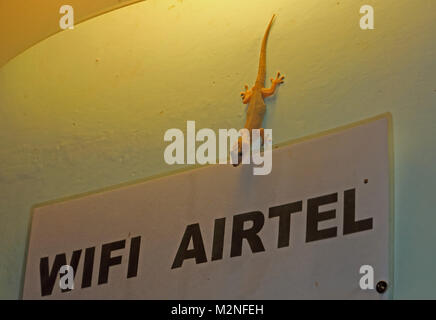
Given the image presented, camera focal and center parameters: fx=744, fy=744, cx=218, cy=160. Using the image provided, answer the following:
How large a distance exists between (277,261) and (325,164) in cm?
27

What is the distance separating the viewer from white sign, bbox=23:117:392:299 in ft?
5.68

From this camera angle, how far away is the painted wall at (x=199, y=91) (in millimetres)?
1774

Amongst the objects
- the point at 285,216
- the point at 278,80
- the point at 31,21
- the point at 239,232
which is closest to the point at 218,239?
the point at 239,232

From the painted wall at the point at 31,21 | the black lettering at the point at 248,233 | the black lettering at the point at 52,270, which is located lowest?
the black lettering at the point at 52,270

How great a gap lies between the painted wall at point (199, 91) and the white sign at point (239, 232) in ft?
0.19

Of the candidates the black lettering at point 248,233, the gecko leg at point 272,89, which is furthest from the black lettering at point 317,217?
the gecko leg at point 272,89

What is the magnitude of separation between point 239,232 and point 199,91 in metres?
0.49

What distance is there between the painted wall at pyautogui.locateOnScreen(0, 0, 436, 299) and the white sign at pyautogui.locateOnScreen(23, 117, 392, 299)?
58 millimetres

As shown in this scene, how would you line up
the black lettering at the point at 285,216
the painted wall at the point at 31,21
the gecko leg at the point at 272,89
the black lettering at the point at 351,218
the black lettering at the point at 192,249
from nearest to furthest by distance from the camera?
the black lettering at the point at 351,218, the black lettering at the point at 285,216, the black lettering at the point at 192,249, the gecko leg at the point at 272,89, the painted wall at the point at 31,21

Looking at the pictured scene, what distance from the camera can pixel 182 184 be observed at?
80.7 inches

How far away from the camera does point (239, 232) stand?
1901 mm

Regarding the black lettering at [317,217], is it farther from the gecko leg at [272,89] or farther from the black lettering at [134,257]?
the black lettering at [134,257]

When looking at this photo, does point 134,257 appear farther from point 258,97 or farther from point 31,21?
point 31,21

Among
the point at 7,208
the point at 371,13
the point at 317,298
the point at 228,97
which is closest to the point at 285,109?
the point at 228,97
